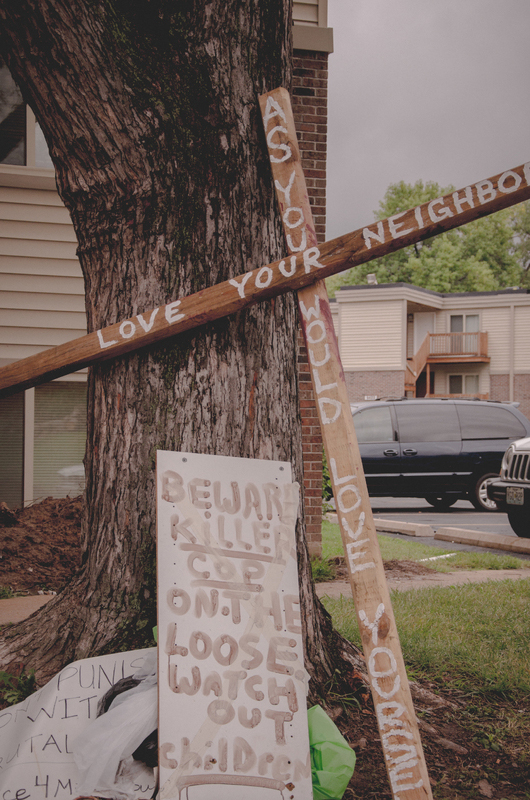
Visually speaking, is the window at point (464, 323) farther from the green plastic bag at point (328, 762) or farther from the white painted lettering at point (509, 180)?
the green plastic bag at point (328, 762)

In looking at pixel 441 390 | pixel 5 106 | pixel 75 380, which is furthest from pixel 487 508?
pixel 441 390

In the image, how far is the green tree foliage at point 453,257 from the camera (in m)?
40.5

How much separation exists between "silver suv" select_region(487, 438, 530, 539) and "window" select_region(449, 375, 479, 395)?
73.9 ft

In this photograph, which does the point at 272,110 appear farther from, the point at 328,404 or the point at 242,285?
the point at 328,404

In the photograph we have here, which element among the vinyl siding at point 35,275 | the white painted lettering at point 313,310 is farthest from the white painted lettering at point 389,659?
the vinyl siding at point 35,275

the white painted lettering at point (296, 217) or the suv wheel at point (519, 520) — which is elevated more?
the white painted lettering at point (296, 217)

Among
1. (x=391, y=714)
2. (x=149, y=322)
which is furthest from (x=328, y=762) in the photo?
(x=149, y=322)

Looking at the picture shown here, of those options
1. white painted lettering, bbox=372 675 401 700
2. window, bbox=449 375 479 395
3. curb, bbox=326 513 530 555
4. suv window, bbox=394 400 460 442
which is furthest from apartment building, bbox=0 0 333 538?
window, bbox=449 375 479 395

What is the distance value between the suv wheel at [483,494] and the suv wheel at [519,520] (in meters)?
3.07

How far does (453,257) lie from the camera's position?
40500 mm

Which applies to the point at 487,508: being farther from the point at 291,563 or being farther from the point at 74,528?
the point at 291,563

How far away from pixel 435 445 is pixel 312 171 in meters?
7.17

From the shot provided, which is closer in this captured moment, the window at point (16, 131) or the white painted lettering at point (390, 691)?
the white painted lettering at point (390, 691)

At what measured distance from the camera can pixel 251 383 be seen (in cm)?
236
